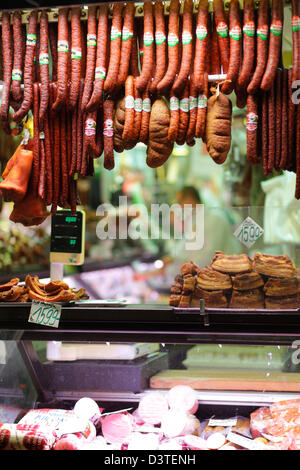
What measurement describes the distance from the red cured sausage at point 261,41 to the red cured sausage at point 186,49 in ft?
1.17

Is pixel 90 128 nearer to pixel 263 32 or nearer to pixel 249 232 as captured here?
pixel 263 32

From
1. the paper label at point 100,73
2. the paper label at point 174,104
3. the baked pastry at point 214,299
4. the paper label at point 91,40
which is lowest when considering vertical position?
the baked pastry at point 214,299

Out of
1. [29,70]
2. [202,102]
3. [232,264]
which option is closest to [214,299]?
[232,264]

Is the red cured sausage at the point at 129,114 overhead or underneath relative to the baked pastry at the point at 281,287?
overhead

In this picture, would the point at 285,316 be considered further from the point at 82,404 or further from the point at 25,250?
the point at 25,250

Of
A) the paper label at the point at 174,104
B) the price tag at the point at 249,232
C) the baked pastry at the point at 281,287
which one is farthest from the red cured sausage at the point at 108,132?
the baked pastry at the point at 281,287

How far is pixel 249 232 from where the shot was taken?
11.9ft

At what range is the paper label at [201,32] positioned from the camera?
3.05 meters

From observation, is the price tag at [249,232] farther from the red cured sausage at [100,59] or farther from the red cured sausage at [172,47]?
the red cured sausage at [100,59]

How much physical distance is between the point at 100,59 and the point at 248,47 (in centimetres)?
83

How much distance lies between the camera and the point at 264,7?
302 cm

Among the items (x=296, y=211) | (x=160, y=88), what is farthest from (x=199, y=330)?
(x=296, y=211)

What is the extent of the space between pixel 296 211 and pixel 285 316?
2.10 meters
